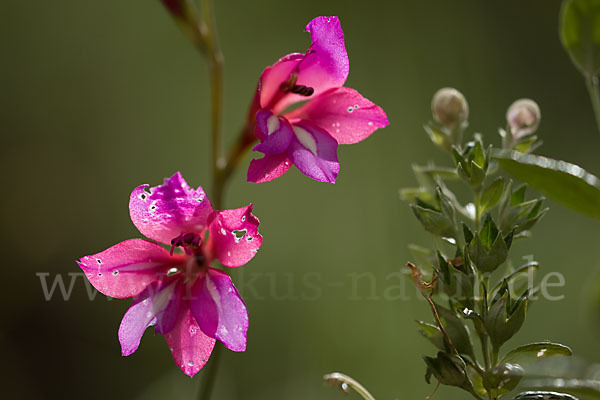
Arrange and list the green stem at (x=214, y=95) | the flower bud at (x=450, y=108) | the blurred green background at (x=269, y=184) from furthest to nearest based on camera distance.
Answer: the blurred green background at (x=269, y=184)
the green stem at (x=214, y=95)
the flower bud at (x=450, y=108)

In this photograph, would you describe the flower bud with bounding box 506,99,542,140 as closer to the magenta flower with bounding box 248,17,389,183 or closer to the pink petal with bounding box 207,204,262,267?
the magenta flower with bounding box 248,17,389,183

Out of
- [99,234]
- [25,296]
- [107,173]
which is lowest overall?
[25,296]

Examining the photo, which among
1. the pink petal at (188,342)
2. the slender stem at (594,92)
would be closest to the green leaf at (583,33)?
the slender stem at (594,92)

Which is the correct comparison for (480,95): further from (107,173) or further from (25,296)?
(25,296)

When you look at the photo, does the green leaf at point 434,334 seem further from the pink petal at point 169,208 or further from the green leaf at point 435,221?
the pink petal at point 169,208

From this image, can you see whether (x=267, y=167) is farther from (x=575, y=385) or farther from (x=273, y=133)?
(x=575, y=385)

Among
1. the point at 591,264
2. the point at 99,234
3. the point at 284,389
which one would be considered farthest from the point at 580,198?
the point at 99,234

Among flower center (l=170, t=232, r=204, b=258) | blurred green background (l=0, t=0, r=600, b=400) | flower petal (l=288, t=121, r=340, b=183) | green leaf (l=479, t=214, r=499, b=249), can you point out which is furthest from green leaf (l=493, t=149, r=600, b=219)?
blurred green background (l=0, t=0, r=600, b=400)
